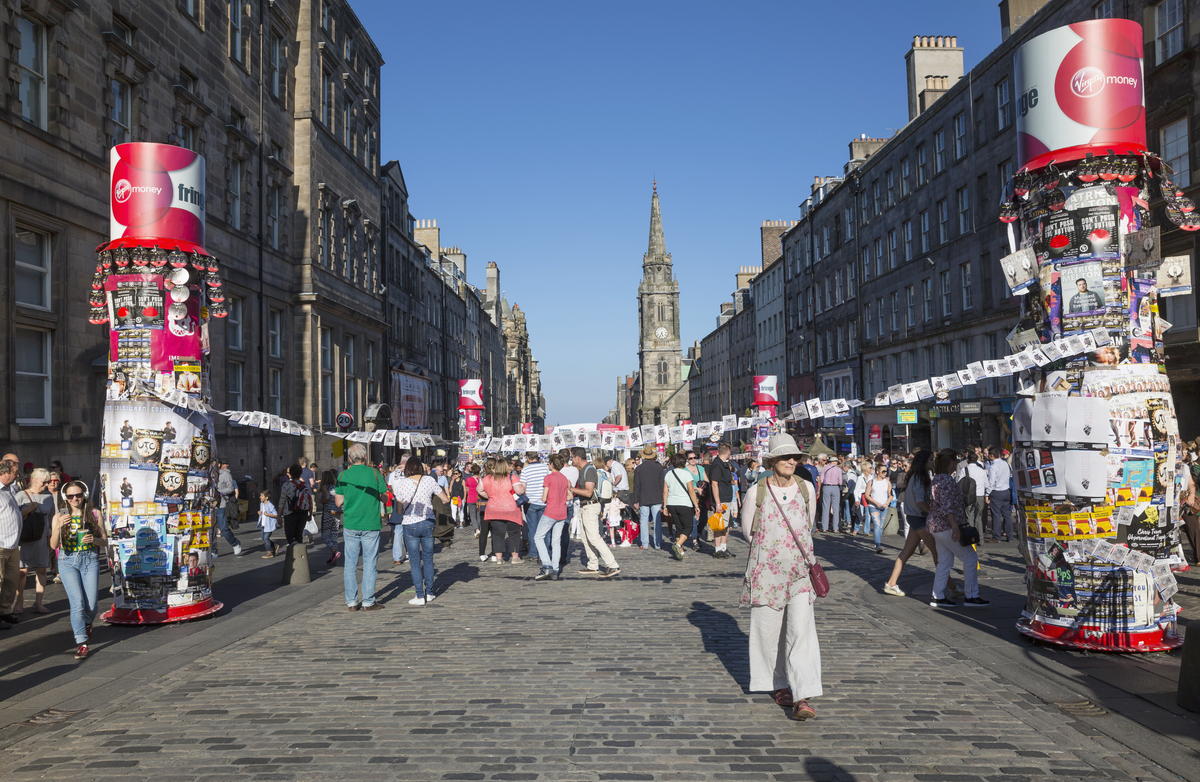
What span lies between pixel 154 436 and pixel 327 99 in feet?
88.9

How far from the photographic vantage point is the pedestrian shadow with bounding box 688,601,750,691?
7.63 m

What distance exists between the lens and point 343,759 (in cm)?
540

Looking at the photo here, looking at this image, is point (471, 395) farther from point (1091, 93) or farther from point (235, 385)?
point (1091, 93)

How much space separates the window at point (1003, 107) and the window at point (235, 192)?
2441 cm

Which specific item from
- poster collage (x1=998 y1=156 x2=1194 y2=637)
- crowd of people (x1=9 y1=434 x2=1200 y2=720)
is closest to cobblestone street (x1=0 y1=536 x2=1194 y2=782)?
crowd of people (x1=9 y1=434 x2=1200 y2=720)

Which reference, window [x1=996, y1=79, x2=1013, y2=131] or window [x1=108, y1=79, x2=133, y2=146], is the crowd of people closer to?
window [x1=108, y1=79, x2=133, y2=146]

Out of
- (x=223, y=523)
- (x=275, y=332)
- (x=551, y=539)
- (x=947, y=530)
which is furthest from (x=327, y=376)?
(x=947, y=530)

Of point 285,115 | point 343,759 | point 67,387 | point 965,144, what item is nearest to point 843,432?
point 965,144

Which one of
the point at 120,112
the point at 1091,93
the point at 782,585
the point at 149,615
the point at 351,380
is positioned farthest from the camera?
the point at 351,380

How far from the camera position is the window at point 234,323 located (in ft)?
85.0

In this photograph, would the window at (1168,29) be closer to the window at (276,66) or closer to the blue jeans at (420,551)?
the blue jeans at (420,551)

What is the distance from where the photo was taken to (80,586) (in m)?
8.59

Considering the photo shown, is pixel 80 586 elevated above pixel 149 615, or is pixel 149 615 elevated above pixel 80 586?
pixel 80 586

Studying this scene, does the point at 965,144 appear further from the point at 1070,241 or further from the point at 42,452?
the point at 42,452
